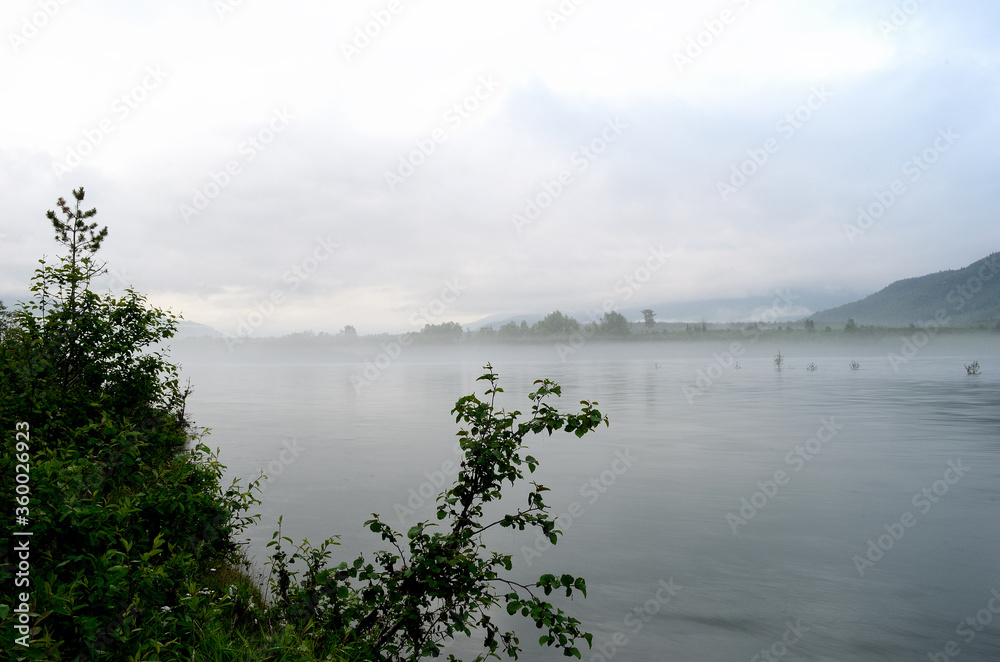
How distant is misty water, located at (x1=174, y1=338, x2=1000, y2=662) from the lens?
10102mm

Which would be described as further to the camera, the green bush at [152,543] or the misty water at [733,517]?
the misty water at [733,517]

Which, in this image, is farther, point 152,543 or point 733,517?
point 733,517

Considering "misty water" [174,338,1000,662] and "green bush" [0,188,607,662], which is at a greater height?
"green bush" [0,188,607,662]

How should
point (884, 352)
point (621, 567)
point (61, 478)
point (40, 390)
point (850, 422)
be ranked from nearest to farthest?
point (61, 478), point (40, 390), point (621, 567), point (850, 422), point (884, 352)

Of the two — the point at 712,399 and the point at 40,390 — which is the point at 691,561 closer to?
the point at 40,390

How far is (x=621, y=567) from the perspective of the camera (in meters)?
13.2

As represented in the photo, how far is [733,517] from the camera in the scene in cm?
1673

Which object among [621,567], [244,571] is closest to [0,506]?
[244,571]

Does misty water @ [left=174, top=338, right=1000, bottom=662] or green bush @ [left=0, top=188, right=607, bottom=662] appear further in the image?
misty water @ [left=174, top=338, right=1000, bottom=662]

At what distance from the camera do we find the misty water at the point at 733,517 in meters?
10.1

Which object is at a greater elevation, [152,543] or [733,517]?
[152,543]

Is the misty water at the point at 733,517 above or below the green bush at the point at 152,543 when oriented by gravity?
below

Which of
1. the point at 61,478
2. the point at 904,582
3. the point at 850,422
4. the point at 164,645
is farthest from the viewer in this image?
the point at 850,422

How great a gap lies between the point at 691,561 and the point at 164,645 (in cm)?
1148
